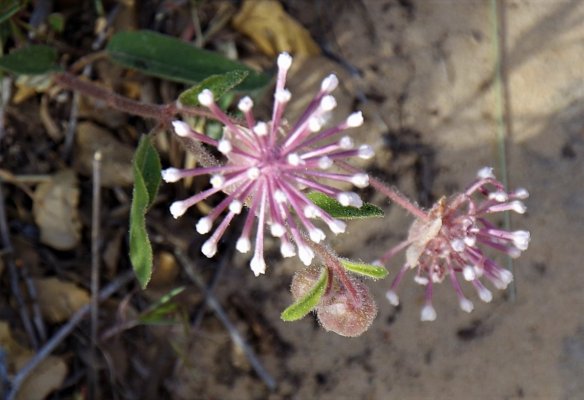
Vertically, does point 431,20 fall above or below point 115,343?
above

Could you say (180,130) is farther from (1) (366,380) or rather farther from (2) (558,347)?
(2) (558,347)

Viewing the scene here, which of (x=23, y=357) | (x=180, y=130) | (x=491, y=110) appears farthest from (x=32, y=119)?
(x=491, y=110)

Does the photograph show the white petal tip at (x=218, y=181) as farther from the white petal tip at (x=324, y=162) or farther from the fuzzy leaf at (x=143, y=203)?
the fuzzy leaf at (x=143, y=203)

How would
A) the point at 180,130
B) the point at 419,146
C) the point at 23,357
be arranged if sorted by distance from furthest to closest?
the point at 419,146
the point at 23,357
the point at 180,130

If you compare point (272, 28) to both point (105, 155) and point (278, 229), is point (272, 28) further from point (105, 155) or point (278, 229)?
point (278, 229)

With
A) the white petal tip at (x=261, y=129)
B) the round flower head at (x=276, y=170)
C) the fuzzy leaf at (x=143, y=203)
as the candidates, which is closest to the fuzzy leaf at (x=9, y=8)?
the fuzzy leaf at (x=143, y=203)

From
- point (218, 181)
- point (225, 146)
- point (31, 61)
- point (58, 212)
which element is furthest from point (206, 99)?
point (58, 212)

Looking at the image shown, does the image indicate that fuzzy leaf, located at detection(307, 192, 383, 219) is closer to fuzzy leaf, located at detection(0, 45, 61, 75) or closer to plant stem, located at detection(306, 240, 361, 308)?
plant stem, located at detection(306, 240, 361, 308)

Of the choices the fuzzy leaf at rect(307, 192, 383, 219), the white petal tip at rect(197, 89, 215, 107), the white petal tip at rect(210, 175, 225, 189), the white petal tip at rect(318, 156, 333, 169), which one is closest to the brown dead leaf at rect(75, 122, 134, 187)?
the fuzzy leaf at rect(307, 192, 383, 219)
